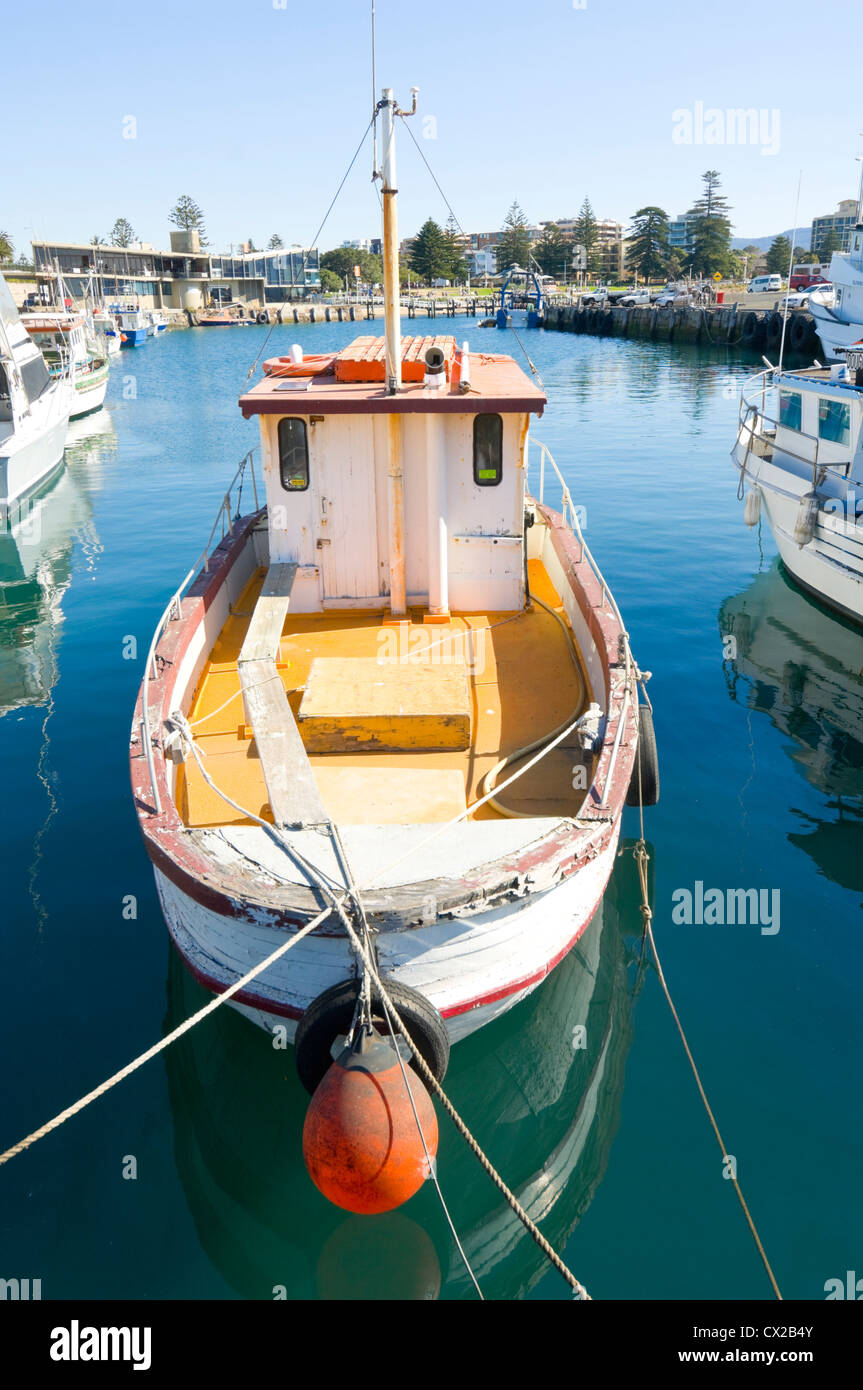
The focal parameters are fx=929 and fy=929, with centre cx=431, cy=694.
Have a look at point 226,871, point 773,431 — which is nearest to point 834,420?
point 773,431

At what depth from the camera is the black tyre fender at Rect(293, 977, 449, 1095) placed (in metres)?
5.56

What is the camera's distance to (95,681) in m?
14.4

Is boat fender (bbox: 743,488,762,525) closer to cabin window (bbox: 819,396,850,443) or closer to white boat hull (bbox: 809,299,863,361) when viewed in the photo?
cabin window (bbox: 819,396,850,443)

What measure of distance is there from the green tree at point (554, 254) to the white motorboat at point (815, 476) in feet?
418

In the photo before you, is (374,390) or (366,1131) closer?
(366,1131)

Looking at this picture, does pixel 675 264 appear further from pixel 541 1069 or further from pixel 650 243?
pixel 541 1069

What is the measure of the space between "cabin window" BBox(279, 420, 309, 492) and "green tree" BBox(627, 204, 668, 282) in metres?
121

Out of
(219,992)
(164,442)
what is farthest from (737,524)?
(164,442)

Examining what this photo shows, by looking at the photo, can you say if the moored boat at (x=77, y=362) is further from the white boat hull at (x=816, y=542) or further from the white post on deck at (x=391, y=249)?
the white post on deck at (x=391, y=249)

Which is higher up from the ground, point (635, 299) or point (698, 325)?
point (635, 299)

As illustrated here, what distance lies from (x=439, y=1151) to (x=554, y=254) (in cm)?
14745

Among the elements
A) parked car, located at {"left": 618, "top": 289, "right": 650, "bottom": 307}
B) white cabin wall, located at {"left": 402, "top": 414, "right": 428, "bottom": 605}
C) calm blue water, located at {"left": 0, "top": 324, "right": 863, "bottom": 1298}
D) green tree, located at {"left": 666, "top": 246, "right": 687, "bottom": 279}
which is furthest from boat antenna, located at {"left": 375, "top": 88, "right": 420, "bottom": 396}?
green tree, located at {"left": 666, "top": 246, "right": 687, "bottom": 279}

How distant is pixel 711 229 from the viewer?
109 metres

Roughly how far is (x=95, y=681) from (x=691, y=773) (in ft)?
29.4
